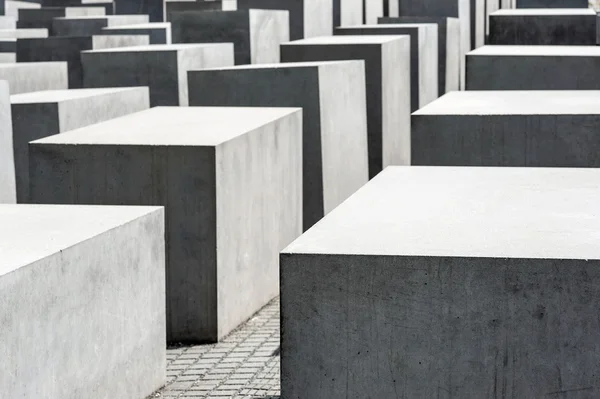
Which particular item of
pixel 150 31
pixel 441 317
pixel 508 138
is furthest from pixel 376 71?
pixel 441 317

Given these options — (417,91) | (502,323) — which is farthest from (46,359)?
(417,91)

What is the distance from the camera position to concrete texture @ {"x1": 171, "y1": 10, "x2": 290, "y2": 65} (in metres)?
13.2

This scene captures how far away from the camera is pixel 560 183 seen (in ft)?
18.6

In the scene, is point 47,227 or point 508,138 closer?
point 47,227

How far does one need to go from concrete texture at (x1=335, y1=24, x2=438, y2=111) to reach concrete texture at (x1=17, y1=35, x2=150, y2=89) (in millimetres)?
3370

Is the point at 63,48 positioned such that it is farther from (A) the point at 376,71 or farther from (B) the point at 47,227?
(B) the point at 47,227

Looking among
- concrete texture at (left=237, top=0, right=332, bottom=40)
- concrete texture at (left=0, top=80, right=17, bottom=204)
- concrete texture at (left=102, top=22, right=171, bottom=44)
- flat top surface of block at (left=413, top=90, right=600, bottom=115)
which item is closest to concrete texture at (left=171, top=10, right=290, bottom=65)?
concrete texture at (left=237, top=0, right=332, bottom=40)

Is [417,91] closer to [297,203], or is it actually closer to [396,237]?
[297,203]

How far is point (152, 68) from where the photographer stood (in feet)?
38.5

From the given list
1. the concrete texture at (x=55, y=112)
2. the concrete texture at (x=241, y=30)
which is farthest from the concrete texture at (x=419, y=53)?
the concrete texture at (x=55, y=112)

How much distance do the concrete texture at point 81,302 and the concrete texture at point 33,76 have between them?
20.0ft

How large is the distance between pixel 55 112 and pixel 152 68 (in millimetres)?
2254

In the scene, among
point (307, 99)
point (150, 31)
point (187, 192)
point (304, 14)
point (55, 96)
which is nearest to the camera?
point (187, 192)

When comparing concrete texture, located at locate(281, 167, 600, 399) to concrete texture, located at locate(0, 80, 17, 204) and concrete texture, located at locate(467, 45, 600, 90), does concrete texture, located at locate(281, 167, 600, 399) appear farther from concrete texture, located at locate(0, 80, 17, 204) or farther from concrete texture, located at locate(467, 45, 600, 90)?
concrete texture, located at locate(467, 45, 600, 90)
